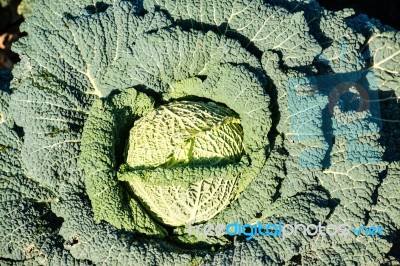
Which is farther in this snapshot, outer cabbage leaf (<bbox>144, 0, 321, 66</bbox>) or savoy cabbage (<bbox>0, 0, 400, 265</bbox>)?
outer cabbage leaf (<bbox>144, 0, 321, 66</bbox>)

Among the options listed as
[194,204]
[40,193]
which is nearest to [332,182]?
[194,204]

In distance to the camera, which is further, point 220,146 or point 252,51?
point 252,51

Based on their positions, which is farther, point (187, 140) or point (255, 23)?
point (255, 23)

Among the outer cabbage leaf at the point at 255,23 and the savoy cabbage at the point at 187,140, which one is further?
the outer cabbage leaf at the point at 255,23

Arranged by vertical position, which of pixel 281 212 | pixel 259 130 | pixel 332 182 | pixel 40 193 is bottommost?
A: pixel 40 193

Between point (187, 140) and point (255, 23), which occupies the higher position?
point (255, 23)

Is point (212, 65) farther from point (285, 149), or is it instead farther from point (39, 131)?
point (39, 131)

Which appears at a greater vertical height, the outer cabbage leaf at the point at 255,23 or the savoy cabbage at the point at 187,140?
the outer cabbage leaf at the point at 255,23

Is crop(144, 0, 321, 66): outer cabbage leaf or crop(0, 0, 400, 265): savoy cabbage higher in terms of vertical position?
crop(144, 0, 321, 66): outer cabbage leaf
